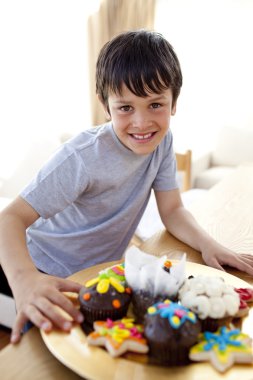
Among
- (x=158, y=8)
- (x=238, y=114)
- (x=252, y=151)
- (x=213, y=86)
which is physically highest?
(x=158, y=8)

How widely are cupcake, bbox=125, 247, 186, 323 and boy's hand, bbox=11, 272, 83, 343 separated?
108 mm

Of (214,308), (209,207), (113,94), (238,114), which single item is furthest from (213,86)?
(214,308)

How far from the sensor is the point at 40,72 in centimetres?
356

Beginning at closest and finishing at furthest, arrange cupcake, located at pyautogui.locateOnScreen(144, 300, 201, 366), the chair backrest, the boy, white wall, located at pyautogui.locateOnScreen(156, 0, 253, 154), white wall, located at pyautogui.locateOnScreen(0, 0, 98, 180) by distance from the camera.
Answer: cupcake, located at pyautogui.locateOnScreen(144, 300, 201, 366)
the boy
the chair backrest
white wall, located at pyautogui.locateOnScreen(0, 0, 98, 180)
white wall, located at pyautogui.locateOnScreen(156, 0, 253, 154)

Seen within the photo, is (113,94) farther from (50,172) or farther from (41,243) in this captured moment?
(41,243)

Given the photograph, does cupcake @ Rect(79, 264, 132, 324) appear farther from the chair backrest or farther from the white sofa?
the white sofa

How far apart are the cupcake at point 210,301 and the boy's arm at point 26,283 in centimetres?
20

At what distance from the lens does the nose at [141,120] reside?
3.28 ft

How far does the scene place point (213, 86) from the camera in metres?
4.52

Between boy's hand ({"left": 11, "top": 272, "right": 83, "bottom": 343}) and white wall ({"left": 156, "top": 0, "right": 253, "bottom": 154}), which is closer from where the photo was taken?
boy's hand ({"left": 11, "top": 272, "right": 83, "bottom": 343})

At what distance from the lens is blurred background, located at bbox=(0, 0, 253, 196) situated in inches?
128

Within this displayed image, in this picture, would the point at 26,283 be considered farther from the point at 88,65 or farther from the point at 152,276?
the point at 88,65

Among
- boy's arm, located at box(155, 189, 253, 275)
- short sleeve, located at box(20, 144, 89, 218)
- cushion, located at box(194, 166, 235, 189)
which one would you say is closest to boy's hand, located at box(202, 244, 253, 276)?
boy's arm, located at box(155, 189, 253, 275)

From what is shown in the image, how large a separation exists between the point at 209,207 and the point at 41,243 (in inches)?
26.2
